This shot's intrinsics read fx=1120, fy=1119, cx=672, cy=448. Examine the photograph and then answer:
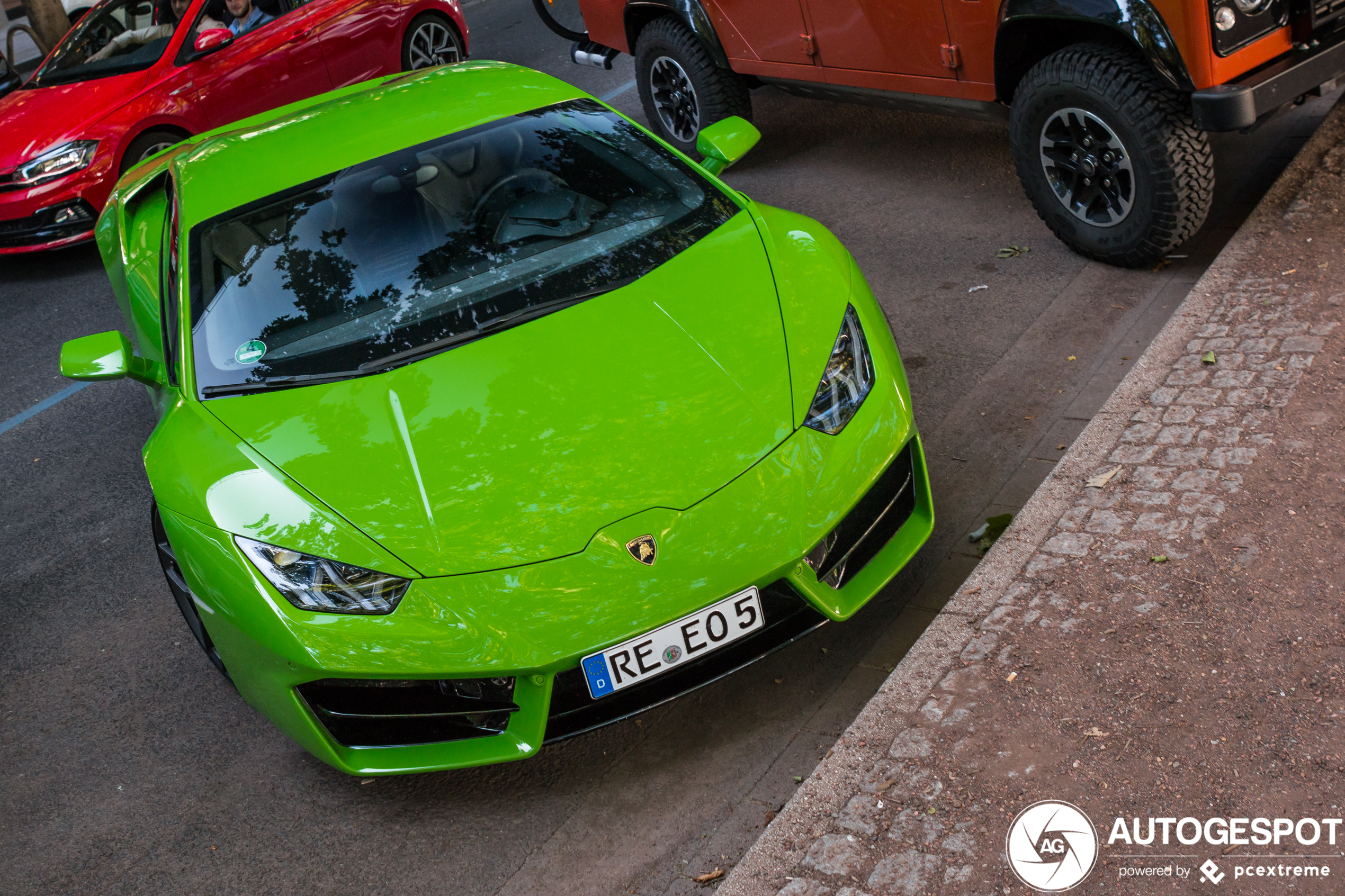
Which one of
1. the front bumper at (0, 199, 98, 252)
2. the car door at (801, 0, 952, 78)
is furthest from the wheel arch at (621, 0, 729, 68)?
the front bumper at (0, 199, 98, 252)

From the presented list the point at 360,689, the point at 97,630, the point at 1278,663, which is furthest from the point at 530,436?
the point at 97,630

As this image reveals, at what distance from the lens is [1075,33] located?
4.57 m

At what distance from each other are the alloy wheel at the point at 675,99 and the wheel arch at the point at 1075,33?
2386mm

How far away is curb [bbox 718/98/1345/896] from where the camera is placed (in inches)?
99.1

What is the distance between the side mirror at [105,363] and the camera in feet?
11.8

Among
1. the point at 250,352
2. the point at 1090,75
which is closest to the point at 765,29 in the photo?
the point at 1090,75

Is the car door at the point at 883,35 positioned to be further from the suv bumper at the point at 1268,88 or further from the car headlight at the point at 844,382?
the car headlight at the point at 844,382

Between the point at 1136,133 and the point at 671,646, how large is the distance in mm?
3009

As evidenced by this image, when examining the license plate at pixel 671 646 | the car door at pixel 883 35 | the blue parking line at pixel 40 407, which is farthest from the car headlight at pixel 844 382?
the blue parking line at pixel 40 407

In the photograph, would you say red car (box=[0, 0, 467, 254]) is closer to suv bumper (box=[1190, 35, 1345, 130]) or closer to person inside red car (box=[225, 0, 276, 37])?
person inside red car (box=[225, 0, 276, 37])

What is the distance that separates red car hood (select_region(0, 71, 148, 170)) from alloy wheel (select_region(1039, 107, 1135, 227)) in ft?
19.6

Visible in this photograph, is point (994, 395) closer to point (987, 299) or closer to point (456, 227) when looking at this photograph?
point (987, 299)

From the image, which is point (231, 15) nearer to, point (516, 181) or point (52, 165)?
point (52, 165)

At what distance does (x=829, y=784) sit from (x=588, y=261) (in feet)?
5.59
